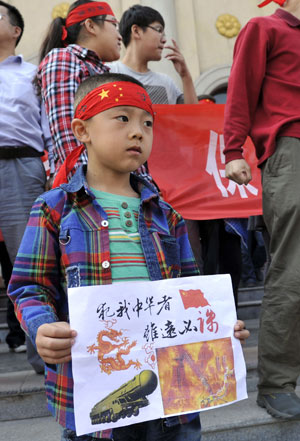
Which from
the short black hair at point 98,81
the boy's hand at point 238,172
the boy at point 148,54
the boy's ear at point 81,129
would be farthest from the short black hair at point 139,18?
the boy's ear at point 81,129

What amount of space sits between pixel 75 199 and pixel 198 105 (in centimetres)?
231

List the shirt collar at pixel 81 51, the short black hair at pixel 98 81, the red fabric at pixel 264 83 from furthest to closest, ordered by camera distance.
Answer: the shirt collar at pixel 81 51 → the red fabric at pixel 264 83 → the short black hair at pixel 98 81

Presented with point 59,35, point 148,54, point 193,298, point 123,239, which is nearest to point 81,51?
point 59,35

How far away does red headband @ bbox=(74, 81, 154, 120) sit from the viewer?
4.72 feet

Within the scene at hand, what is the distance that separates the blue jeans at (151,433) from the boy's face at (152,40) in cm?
221

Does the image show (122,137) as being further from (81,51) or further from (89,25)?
(89,25)

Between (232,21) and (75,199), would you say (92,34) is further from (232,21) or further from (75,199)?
(232,21)

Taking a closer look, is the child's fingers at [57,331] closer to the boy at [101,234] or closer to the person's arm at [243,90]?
the boy at [101,234]

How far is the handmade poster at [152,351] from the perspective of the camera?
1165mm

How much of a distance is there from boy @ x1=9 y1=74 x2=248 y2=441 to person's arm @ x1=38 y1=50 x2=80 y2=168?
0.69 m

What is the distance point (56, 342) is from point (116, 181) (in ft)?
1.70

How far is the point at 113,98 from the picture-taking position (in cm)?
144

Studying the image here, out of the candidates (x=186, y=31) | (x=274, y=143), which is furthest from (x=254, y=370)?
(x=186, y=31)

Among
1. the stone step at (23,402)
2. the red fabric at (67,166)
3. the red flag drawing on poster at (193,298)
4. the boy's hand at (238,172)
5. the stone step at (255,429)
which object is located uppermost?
the red fabric at (67,166)
